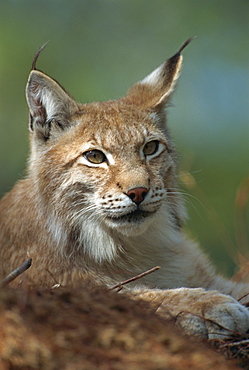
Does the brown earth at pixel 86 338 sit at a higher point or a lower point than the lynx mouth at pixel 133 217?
lower

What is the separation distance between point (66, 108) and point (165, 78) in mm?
887

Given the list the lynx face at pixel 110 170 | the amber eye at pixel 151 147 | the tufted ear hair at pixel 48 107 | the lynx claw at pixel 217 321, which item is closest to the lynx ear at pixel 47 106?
the tufted ear hair at pixel 48 107

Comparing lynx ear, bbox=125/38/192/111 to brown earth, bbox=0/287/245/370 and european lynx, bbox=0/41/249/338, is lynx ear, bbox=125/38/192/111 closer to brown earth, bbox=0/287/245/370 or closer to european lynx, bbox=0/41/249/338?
european lynx, bbox=0/41/249/338

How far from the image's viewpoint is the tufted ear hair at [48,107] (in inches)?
167

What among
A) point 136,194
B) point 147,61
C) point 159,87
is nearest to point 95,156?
point 136,194

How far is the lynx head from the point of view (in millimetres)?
3842

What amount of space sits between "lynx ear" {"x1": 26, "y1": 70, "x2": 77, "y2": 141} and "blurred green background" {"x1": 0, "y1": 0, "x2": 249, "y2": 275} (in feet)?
23.0

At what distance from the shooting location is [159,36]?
1775 cm

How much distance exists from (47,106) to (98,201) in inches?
34.9

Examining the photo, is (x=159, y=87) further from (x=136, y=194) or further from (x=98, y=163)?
(x=136, y=194)

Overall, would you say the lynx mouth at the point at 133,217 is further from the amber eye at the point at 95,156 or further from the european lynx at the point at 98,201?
the amber eye at the point at 95,156

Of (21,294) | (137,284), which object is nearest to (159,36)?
(137,284)

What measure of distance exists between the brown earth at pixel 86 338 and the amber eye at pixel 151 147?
1.93 meters

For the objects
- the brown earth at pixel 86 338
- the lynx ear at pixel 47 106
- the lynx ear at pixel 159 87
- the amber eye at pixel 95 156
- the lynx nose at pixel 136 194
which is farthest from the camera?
the lynx ear at pixel 159 87
